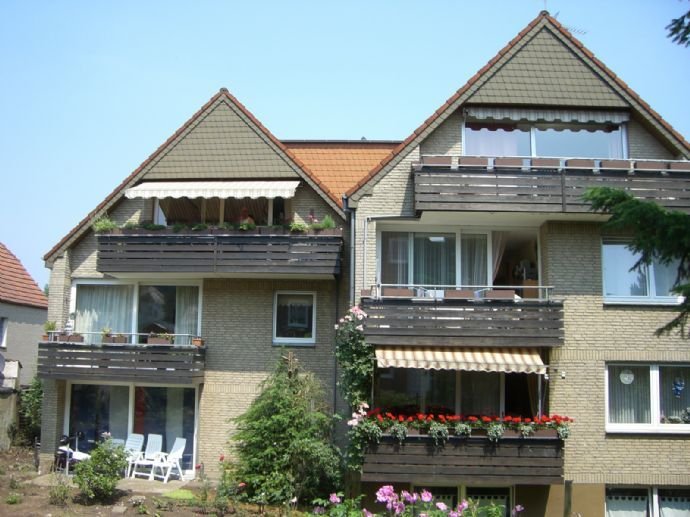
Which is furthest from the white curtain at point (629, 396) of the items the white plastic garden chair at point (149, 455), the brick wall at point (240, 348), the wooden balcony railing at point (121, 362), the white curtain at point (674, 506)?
the white plastic garden chair at point (149, 455)

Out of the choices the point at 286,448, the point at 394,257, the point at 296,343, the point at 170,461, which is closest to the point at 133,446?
the point at 170,461

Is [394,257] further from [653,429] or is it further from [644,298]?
[653,429]

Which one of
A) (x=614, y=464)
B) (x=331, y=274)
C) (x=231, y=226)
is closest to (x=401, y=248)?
(x=331, y=274)

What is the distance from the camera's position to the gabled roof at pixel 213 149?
2086 cm

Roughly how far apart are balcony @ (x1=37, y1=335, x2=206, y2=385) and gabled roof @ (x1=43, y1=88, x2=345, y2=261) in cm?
414

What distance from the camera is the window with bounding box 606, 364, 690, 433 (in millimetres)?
17141

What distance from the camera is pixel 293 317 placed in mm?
21109

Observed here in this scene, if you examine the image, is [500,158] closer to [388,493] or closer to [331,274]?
A: [331,274]

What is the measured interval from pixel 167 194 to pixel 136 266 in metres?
2.25

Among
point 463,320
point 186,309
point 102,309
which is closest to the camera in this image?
point 463,320

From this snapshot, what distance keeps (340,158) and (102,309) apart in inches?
365

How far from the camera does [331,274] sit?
19703 millimetres

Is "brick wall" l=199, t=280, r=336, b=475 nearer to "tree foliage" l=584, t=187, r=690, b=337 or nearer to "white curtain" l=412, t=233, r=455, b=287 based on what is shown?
"white curtain" l=412, t=233, r=455, b=287

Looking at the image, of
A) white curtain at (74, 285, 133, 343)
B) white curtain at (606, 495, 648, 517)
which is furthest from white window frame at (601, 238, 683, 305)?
white curtain at (74, 285, 133, 343)
